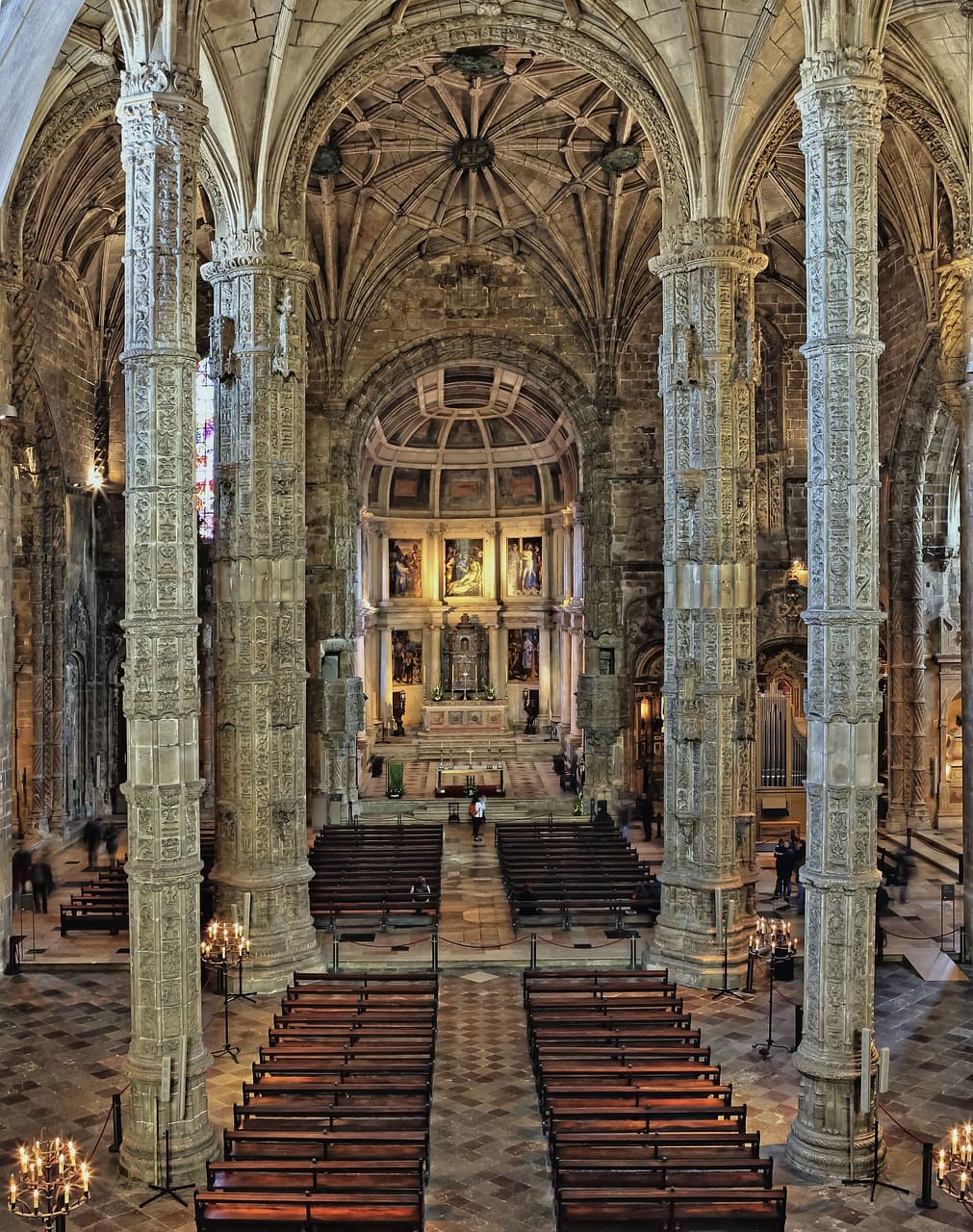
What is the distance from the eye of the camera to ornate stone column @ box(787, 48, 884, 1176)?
1212 centimetres

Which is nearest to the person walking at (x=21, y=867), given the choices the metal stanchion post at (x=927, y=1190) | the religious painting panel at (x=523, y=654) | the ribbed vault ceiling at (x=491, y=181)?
the ribbed vault ceiling at (x=491, y=181)

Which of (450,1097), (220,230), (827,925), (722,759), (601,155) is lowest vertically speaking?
(450,1097)

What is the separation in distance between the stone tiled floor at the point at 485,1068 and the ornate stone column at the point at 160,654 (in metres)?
1.05

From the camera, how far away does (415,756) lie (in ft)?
139

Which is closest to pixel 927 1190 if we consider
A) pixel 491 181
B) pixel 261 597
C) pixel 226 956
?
pixel 226 956

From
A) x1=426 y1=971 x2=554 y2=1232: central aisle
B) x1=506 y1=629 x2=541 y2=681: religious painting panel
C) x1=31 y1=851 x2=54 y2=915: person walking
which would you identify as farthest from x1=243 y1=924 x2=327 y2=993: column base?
x1=506 y1=629 x2=541 y2=681: religious painting panel

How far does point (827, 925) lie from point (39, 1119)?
9.82 meters

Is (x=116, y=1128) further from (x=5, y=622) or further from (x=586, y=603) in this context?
(x=586, y=603)

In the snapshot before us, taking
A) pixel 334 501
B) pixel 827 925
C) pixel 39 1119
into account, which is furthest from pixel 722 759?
pixel 334 501

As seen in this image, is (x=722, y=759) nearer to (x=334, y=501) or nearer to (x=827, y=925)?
(x=827, y=925)

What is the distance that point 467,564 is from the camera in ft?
162

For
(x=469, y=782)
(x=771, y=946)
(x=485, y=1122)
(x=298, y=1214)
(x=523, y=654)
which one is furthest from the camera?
(x=523, y=654)

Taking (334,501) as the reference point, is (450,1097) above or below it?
below

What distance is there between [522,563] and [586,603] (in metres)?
15.2
